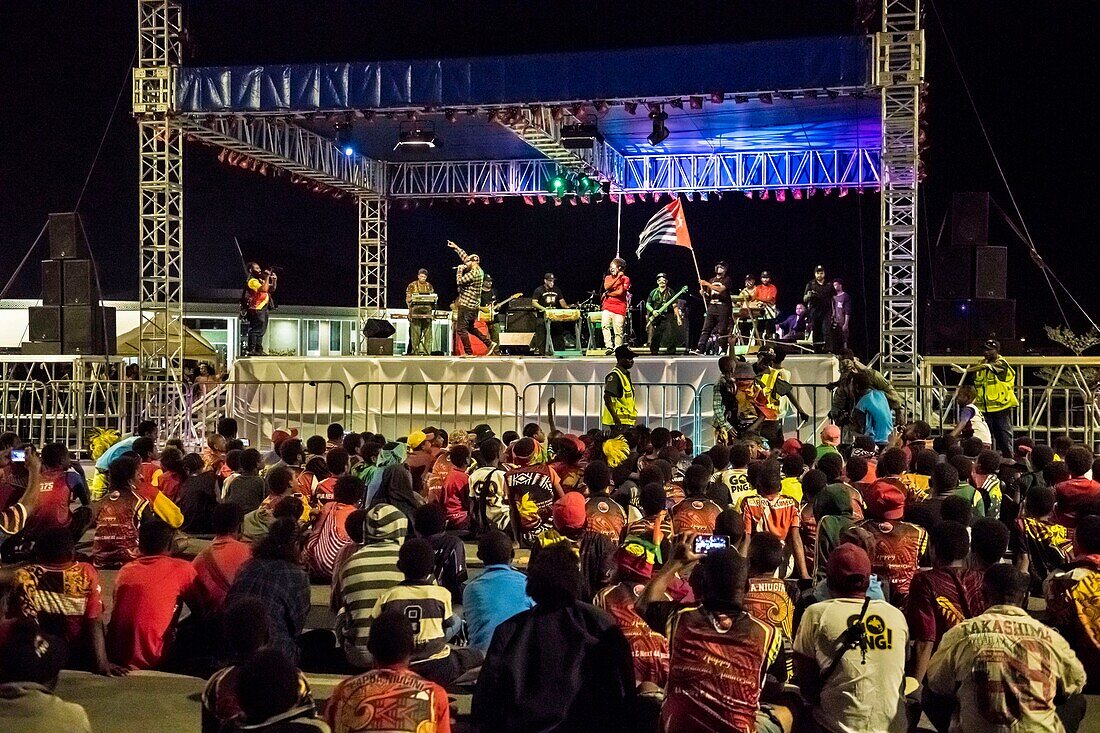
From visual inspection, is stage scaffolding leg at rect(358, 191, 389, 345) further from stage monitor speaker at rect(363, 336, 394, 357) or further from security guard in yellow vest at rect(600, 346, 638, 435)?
security guard in yellow vest at rect(600, 346, 638, 435)

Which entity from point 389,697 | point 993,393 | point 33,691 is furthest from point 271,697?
point 993,393

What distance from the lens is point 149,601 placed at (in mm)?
6289

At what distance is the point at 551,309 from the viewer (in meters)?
20.2

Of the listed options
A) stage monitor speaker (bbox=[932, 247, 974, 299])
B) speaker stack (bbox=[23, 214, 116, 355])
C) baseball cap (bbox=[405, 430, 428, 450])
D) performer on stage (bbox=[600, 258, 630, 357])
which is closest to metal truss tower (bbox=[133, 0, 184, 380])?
speaker stack (bbox=[23, 214, 116, 355])

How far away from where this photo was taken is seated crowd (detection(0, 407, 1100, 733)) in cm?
424

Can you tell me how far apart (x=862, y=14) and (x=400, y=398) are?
868 cm

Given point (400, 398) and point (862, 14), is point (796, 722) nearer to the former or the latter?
point (400, 398)

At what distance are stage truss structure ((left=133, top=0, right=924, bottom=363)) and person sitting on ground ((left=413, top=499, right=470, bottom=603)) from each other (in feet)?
34.9

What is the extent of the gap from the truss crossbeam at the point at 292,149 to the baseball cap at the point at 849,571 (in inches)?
645

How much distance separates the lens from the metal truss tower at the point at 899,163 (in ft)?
52.2

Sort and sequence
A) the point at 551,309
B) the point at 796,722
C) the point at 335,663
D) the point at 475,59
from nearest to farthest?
the point at 796,722, the point at 335,663, the point at 475,59, the point at 551,309

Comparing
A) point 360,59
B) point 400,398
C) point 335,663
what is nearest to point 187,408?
point 400,398

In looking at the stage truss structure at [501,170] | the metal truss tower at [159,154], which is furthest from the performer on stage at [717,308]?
the metal truss tower at [159,154]

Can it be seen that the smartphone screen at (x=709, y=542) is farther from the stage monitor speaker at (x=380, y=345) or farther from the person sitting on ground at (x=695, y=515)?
the stage monitor speaker at (x=380, y=345)
